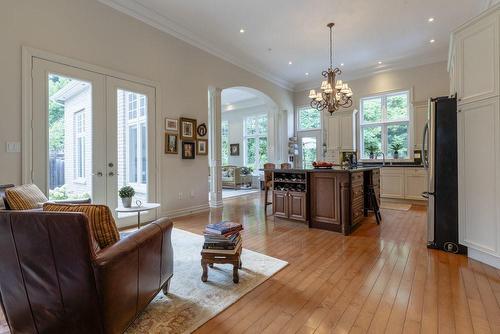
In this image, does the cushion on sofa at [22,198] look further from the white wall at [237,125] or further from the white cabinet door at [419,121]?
the white wall at [237,125]

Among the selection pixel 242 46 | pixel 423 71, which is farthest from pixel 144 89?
pixel 423 71

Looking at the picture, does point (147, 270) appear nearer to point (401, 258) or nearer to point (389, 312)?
point (389, 312)

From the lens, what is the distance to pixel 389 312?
1.82 m

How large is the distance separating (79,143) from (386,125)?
7.29 metres

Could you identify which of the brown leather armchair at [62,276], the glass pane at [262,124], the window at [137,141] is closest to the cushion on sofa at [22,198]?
the brown leather armchair at [62,276]

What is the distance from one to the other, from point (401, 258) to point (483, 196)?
1.05 m

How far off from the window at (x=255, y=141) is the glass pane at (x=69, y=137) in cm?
715

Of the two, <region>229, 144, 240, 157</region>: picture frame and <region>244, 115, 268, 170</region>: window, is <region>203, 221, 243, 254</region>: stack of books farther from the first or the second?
<region>229, 144, 240, 157</region>: picture frame

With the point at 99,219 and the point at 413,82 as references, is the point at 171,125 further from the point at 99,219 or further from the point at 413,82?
the point at 413,82

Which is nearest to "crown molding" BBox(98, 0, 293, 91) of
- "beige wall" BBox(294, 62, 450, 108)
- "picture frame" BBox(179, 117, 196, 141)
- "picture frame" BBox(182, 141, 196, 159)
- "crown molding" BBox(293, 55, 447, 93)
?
"picture frame" BBox(179, 117, 196, 141)

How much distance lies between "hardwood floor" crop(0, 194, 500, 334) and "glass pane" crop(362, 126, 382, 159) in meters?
4.28

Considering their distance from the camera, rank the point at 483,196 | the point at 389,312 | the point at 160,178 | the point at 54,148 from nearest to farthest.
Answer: the point at 389,312
the point at 483,196
the point at 54,148
the point at 160,178

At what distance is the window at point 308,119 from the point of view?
340 inches

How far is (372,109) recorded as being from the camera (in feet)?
24.5
